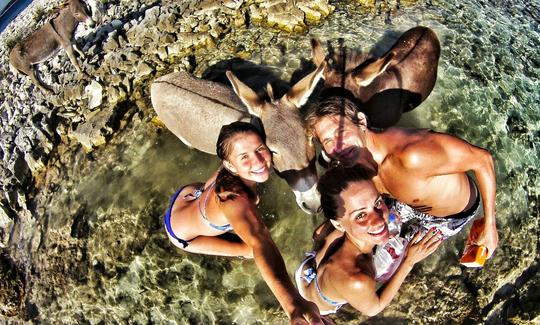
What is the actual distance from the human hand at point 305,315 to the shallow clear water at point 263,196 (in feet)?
9.32

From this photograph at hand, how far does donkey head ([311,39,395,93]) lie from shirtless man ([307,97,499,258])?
127cm

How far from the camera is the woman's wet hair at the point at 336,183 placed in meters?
3.58

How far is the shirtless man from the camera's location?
12.4 feet

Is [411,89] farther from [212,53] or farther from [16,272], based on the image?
[16,272]

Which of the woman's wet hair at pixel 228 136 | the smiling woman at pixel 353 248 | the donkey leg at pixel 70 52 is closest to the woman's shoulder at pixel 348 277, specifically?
the smiling woman at pixel 353 248

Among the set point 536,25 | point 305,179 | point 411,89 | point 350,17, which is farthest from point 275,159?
point 536,25

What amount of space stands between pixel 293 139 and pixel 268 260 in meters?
1.62

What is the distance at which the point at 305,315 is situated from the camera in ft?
9.43

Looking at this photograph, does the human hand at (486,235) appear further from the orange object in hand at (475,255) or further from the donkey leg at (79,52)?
the donkey leg at (79,52)

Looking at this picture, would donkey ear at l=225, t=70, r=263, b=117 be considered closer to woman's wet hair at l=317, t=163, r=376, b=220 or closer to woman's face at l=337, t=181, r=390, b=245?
woman's wet hair at l=317, t=163, r=376, b=220

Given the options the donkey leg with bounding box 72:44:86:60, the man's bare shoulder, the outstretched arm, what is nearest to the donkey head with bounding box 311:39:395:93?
the man's bare shoulder

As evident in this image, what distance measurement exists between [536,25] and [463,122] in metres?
3.80

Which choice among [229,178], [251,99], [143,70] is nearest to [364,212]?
[229,178]

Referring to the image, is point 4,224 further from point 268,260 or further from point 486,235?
point 486,235
